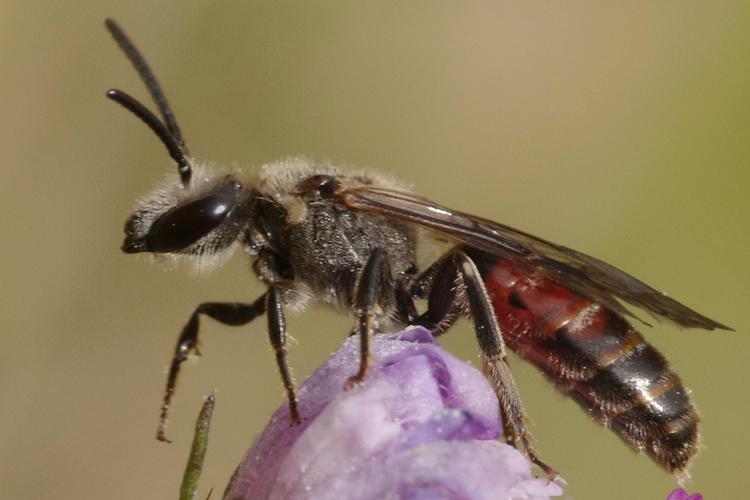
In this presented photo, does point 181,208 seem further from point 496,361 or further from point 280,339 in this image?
point 496,361

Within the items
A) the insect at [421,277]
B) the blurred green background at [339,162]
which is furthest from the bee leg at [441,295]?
the blurred green background at [339,162]

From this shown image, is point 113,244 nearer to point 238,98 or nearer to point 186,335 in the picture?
point 238,98

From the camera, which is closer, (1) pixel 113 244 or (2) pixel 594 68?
(1) pixel 113 244

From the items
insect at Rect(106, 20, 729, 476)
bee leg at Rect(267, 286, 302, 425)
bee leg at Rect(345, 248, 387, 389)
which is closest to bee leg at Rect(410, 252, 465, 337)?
insect at Rect(106, 20, 729, 476)

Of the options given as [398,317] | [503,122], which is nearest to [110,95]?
[398,317]

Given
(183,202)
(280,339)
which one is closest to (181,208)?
(183,202)

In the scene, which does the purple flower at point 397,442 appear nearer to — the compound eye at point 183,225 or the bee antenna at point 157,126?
the compound eye at point 183,225
